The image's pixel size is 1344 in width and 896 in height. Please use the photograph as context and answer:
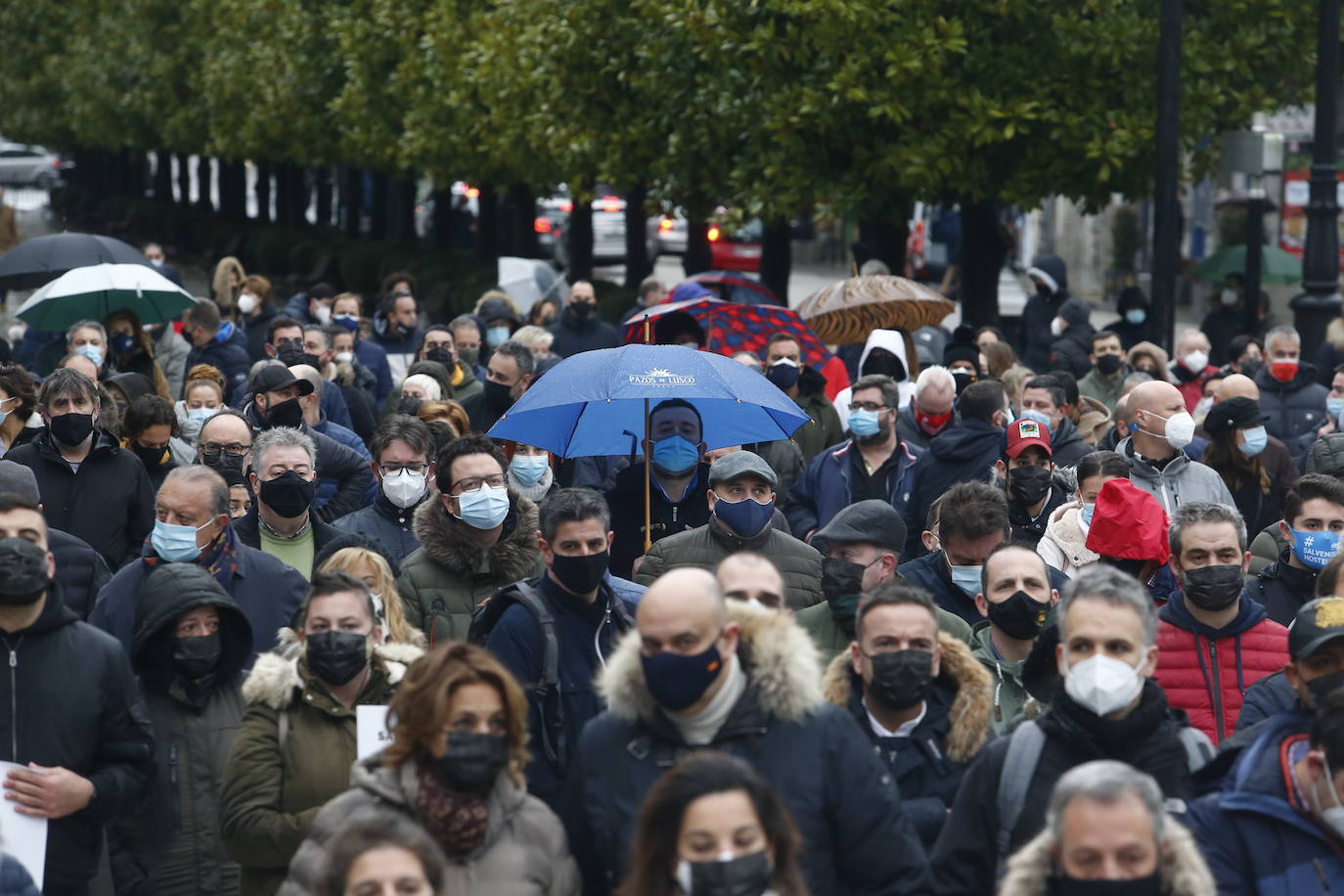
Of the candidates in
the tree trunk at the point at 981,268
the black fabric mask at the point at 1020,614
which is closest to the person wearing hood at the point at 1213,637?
the black fabric mask at the point at 1020,614

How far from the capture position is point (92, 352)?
1309 cm

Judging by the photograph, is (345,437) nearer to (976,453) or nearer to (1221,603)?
(976,453)

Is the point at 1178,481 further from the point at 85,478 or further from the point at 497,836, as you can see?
the point at 497,836

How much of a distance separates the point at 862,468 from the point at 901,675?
4892 mm

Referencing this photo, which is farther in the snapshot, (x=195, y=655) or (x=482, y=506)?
(x=482, y=506)

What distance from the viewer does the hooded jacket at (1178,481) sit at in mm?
9625

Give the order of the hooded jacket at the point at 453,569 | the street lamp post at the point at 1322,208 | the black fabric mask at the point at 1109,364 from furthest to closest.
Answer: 1. the street lamp post at the point at 1322,208
2. the black fabric mask at the point at 1109,364
3. the hooded jacket at the point at 453,569

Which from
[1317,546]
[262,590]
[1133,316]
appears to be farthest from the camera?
[1133,316]

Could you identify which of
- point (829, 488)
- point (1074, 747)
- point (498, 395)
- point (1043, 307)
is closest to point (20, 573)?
point (1074, 747)

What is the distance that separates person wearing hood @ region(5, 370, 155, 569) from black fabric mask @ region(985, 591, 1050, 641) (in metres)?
4.31

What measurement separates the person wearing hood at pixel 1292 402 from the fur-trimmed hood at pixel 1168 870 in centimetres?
885

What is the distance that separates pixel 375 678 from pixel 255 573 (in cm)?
153

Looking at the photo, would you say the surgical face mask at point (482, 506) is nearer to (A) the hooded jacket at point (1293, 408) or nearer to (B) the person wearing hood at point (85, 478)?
(B) the person wearing hood at point (85, 478)

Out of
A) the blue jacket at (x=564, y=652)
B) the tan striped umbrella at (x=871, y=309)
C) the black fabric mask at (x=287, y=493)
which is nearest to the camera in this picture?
the blue jacket at (x=564, y=652)
